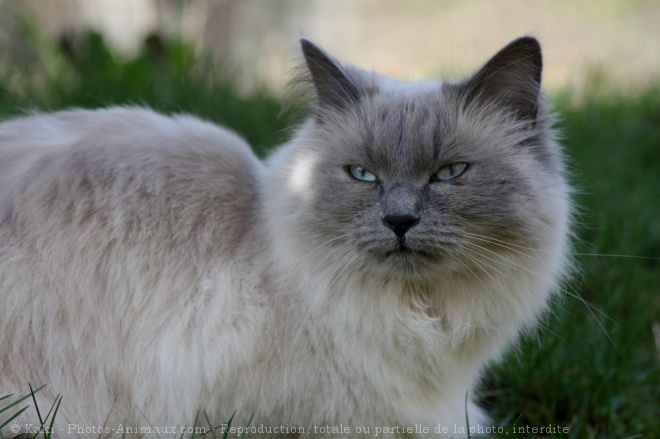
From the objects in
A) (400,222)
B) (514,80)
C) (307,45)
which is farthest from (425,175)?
(307,45)

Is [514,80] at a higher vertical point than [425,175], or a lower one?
higher

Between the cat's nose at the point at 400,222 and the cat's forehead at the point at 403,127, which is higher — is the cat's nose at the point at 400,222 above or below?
below

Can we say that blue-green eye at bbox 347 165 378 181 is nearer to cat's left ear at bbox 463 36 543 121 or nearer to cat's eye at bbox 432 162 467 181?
cat's eye at bbox 432 162 467 181

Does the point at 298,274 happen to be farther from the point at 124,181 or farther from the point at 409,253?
the point at 124,181

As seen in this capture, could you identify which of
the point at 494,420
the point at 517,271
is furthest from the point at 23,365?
the point at 494,420

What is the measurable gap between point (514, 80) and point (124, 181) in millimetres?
1378

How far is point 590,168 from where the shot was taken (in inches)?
177

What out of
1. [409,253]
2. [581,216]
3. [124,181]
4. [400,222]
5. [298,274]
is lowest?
[581,216]

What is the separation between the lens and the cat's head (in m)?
2.14

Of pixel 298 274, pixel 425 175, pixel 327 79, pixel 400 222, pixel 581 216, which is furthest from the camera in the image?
pixel 581 216

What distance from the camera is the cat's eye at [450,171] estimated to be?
7.23ft

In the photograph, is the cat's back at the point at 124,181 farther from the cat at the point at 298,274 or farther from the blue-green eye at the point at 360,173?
the blue-green eye at the point at 360,173

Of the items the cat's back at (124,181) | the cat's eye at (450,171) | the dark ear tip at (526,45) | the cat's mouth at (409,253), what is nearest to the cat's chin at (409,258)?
the cat's mouth at (409,253)

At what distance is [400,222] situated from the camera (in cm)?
207
